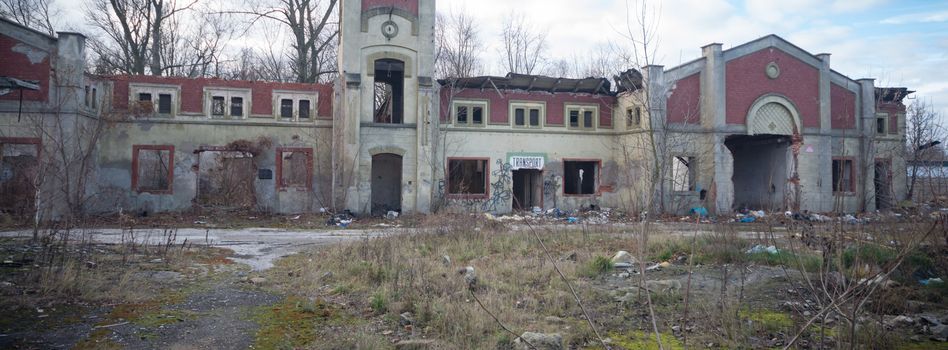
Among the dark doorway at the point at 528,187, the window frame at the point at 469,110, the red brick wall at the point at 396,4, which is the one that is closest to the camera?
the red brick wall at the point at 396,4

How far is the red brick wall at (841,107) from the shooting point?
2712 cm

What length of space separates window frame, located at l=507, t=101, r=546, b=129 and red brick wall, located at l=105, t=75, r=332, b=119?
27.5ft

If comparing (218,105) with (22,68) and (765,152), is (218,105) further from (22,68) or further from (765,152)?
(765,152)

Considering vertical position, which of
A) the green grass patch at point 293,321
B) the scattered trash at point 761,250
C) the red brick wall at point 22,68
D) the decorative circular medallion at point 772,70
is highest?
the decorative circular medallion at point 772,70

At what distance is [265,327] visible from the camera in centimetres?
640

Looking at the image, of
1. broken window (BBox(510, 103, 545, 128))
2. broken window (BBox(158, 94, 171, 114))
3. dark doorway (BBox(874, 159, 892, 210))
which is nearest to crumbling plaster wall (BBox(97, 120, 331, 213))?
broken window (BBox(158, 94, 171, 114))

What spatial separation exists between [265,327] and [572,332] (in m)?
3.50

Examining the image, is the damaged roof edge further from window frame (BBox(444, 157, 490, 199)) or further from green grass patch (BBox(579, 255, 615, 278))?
green grass patch (BBox(579, 255, 615, 278))

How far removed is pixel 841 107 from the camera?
27.2m

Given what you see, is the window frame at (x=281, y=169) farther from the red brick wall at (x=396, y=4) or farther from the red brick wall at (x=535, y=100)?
the red brick wall at (x=396, y=4)

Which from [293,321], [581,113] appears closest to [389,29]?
[581,113]

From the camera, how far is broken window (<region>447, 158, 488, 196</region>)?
26.0 meters

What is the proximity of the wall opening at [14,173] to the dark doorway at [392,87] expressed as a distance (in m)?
12.8

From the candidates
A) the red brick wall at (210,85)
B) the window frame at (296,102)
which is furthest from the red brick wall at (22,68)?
the window frame at (296,102)
